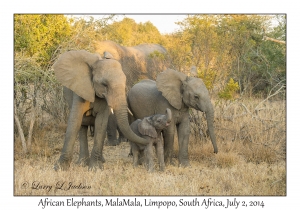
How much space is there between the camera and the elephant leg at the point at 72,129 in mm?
8188

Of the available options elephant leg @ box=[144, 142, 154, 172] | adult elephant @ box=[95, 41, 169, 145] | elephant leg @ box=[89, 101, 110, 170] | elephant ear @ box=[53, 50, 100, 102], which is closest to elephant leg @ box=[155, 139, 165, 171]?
elephant leg @ box=[144, 142, 154, 172]

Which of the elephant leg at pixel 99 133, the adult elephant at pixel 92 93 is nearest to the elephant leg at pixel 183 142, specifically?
the adult elephant at pixel 92 93

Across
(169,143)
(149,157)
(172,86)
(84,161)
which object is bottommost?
(84,161)

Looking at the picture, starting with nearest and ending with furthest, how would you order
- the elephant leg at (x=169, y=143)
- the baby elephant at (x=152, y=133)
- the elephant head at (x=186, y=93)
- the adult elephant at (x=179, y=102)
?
the baby elephant at (x=152, y=133)
the elephant head at (x=186, y=93)
the adult elephant at (x=179, y=102)
the elephant leg at (x=169, y=143)

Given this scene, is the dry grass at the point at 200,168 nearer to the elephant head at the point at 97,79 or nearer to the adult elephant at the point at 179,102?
the adult elephant at the point at 179,102

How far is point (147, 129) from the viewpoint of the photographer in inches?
324

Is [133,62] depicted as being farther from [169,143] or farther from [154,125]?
[154,125]

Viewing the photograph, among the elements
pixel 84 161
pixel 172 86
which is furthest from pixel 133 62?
pixel 84 161

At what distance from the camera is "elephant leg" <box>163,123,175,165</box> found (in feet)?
28.8

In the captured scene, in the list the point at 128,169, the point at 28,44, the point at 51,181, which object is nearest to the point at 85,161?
the point at 128,169

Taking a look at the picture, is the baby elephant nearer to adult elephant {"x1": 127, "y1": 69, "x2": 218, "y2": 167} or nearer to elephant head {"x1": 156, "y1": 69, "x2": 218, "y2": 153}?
adult elephant {"x1": 127, "y1": 69, "x2": 218, "y2": 167}

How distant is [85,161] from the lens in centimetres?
890

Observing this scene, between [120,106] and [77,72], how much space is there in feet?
3.49

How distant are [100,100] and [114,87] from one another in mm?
778
